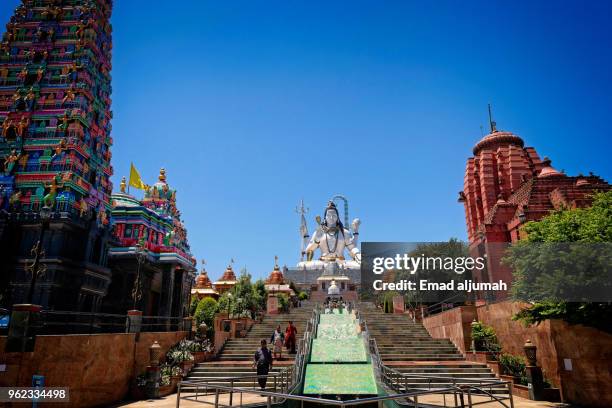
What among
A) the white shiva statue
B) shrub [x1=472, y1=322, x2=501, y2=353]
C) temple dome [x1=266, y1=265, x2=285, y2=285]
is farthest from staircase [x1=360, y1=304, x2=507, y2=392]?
the white shiva statue

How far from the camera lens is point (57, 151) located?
1012 inches

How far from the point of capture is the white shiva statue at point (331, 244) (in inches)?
2270

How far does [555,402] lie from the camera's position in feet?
42.8

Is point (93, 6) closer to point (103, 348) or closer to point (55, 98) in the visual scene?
point (55, 98)

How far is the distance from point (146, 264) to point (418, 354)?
21841mm

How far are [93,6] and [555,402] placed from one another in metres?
35.6

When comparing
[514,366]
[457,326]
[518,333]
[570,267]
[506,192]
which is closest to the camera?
[570,267]

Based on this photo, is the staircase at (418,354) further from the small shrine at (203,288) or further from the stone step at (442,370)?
the small shrine at (203,288)

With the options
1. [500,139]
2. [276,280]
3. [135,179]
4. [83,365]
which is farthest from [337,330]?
[276,280]

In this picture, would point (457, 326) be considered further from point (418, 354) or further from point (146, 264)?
point (146, 264)

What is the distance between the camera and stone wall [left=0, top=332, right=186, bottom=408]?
11.0 meters

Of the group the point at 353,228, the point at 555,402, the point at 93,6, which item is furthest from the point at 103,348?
the point at 353,228

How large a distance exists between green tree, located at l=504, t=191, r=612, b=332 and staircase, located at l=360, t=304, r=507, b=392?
11.5ft

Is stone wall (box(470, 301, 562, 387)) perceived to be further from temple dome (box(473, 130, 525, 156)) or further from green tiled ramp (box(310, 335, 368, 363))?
temple dome (box(473, 130, 525, 156))
